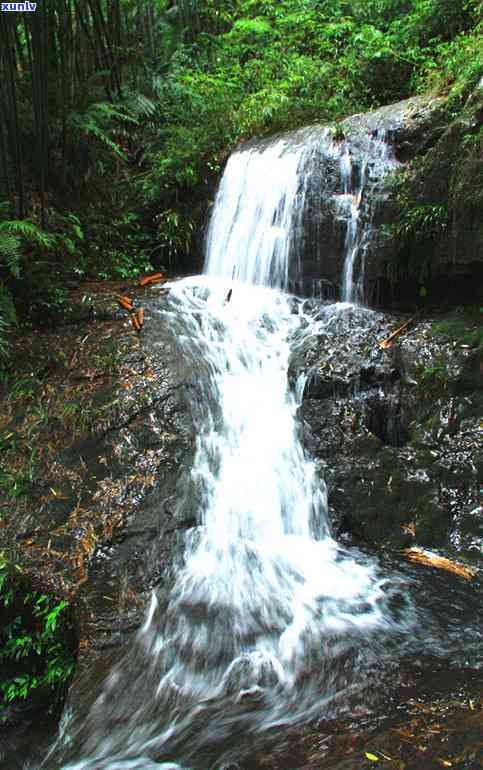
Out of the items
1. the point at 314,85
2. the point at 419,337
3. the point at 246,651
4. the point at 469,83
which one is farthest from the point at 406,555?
the point at 314,85

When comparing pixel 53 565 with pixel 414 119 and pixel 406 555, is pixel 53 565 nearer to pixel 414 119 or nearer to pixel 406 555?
pixel 406 555

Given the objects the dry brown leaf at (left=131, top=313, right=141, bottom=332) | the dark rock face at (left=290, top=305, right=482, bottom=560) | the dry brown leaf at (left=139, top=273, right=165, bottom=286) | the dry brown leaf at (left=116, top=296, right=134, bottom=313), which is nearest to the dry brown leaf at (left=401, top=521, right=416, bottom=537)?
the dark rock face at (left=290, top=305, right=482, bottom=560)

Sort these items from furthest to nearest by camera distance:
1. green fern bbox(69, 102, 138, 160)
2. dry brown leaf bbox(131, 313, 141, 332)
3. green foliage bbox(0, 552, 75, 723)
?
green fern bbox(69, 102, 138, 160), dry brown leaf bbox(131, 313, 141, 332), green foliage bbox(0, 552, 75, 723)

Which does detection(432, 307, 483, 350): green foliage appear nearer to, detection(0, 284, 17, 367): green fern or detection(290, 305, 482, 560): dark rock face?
detection(290, 305, 482, 560): dark rock face

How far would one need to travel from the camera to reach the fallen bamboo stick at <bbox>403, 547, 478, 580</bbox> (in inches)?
151

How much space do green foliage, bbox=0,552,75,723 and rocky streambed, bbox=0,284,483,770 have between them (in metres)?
0.09

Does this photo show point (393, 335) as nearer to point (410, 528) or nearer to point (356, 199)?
point (356, 199)

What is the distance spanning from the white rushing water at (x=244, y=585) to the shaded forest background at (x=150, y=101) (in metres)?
1.60

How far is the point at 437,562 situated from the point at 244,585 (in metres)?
1.51

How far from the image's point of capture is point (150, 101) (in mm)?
9391

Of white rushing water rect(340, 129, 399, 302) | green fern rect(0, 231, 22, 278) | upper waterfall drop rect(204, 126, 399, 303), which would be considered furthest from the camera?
upper waterfall drop rect(204, 126, 399, 303)

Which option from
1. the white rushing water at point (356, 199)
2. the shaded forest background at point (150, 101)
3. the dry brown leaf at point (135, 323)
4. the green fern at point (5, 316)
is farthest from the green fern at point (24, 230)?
the white rushing water at point (356, 199)

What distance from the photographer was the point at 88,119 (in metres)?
6.48

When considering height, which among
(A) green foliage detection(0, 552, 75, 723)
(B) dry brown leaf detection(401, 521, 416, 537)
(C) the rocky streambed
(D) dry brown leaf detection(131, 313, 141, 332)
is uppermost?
(D) dry brown leaf detection(131, 313, 141, 332)
